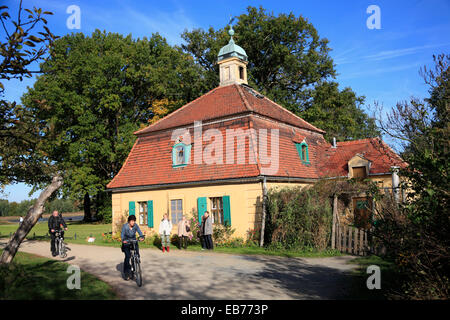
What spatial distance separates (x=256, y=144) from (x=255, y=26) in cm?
2025

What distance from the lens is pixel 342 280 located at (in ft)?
27.0

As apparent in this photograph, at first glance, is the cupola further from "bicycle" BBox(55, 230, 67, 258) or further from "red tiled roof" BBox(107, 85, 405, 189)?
"bicycle" BBox(55, 230, 67, 258)

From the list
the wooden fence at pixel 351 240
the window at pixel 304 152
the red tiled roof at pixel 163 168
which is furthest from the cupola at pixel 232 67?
the wooden fence at pixel 351 240

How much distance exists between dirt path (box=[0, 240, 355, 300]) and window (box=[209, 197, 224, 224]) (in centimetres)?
320

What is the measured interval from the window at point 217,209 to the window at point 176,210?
1.91 meters

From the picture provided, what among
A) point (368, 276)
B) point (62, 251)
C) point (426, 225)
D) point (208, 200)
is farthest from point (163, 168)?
point (426, 225)

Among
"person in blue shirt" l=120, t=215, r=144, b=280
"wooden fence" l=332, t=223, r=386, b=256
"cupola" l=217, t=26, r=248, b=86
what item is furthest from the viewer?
"cupola" l=217, t=26, r=248, b=86

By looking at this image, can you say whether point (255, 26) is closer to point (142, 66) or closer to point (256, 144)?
point (142, 66)

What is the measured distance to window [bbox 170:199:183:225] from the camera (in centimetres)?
1747

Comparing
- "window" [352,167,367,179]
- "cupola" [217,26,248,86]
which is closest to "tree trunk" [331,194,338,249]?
"window" [352,167,367,179]

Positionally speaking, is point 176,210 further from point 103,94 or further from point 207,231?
point 103,94

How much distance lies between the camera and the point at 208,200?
16422 mm
